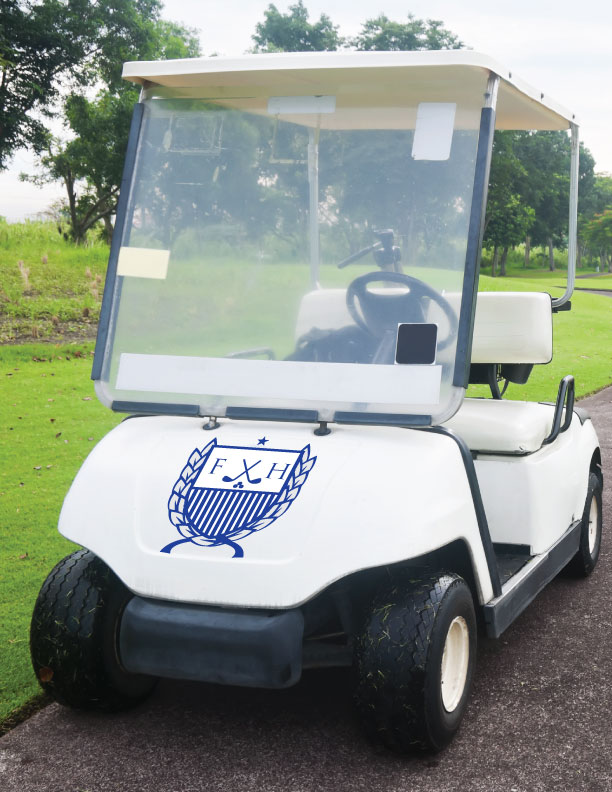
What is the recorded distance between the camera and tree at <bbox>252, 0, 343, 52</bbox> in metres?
51.3

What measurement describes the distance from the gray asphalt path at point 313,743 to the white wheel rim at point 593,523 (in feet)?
3.19

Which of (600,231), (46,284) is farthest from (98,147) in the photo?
(600,231)

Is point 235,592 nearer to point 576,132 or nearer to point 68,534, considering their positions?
point 68,534

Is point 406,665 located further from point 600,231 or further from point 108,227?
point 600,231

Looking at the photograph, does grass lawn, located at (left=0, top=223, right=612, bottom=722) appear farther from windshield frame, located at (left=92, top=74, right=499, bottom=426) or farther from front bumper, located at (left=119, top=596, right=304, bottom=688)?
front bumper, located at (left=119, top=596, right=304, bottom=688)

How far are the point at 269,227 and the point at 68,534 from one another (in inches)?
46.1

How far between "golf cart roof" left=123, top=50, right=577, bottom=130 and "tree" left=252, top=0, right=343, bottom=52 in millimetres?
48997

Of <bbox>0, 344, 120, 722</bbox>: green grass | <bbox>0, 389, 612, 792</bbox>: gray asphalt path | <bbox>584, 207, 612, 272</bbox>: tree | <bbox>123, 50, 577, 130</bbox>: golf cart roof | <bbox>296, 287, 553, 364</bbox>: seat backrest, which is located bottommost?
<bbox>0, 344, 120, 722</bbox>: green grass

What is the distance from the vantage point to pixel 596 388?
11359 mm

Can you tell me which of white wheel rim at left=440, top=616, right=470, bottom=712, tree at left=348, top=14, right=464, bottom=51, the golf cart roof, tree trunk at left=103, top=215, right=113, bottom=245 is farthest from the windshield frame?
tree at left=348, top=14, right=464, bottom=51

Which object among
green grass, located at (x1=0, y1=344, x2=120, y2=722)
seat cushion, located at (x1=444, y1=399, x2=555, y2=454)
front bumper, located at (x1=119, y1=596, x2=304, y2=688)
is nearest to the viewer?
front bumper, located at (x1=119, y1=596, x2=304, y2=688)

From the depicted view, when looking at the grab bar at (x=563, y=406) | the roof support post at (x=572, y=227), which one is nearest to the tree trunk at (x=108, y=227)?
the roof support post at (x=572, y=227)

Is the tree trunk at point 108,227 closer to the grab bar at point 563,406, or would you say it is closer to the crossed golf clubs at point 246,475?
the grab bar at point 563,406

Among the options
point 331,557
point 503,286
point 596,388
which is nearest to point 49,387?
point 596,388
